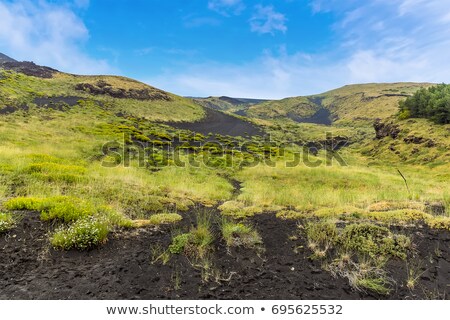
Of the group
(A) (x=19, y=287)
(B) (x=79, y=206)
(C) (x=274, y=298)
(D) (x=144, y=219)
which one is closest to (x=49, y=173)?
(B) (x=79, y=206)

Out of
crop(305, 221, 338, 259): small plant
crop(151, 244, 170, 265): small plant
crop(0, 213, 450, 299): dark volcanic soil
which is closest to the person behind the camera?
crop(0, 213, 450, 299): dark volcanic soil

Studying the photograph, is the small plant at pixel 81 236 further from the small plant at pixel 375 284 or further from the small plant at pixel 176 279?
the small plant at pixel 375 284

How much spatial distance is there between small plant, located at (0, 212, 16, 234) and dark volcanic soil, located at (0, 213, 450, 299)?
0.18m

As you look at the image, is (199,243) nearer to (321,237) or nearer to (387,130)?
(321,237)

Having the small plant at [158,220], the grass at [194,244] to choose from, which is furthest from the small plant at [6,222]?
the grass at [194,244]

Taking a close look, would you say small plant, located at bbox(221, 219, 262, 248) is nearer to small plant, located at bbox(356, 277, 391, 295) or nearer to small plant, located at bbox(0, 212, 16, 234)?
small plant, located at bbox(356, 277, 391, 295)

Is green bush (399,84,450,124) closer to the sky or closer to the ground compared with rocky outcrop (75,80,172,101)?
closer to the ground

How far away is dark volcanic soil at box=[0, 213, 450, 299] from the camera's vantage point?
18.6 feet

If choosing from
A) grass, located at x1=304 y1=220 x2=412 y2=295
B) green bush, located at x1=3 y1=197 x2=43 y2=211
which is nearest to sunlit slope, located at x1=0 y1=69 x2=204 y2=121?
green bush, located at x1=3 y1=197 x2=43 y2=211

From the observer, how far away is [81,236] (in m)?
7.16
